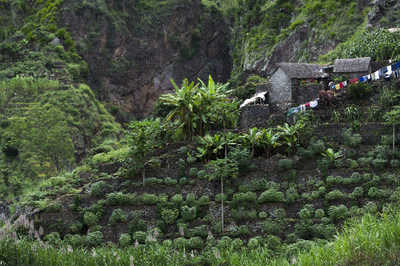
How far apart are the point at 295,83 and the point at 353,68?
12.5ft

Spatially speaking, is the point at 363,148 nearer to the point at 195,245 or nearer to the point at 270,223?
the point at 270,223

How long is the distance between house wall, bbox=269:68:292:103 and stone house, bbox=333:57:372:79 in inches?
136

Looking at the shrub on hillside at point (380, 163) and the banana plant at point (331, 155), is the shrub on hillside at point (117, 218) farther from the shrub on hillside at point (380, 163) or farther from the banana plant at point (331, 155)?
the shrub on hillside at point (380, 163)

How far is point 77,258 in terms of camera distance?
11734 mm

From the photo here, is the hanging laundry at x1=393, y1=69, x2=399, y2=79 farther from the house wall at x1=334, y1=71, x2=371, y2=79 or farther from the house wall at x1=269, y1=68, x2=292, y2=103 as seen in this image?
the house wall at x1=269, y1=68, x2=292, y2=103

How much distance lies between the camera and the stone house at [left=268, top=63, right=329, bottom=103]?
25906 mm

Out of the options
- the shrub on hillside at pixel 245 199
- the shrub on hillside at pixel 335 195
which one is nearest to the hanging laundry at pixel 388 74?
the shrub on hillside at pixel 335 195

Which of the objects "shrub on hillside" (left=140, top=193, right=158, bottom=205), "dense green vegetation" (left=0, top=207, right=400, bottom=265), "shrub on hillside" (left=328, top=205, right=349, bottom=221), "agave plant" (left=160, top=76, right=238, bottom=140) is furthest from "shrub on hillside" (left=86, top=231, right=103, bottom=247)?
"shrub on hillside" (left=328, top=205, right=349, bottom=221)

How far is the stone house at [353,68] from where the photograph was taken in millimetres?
26891

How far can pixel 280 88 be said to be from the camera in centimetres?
2756

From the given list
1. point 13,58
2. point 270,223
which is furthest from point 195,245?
point 13,58

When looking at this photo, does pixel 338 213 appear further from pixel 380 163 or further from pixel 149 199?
pixel 149 199

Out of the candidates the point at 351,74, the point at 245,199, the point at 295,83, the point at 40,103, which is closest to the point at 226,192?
the point at 245,199

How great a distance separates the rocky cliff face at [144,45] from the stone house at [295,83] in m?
33.2
